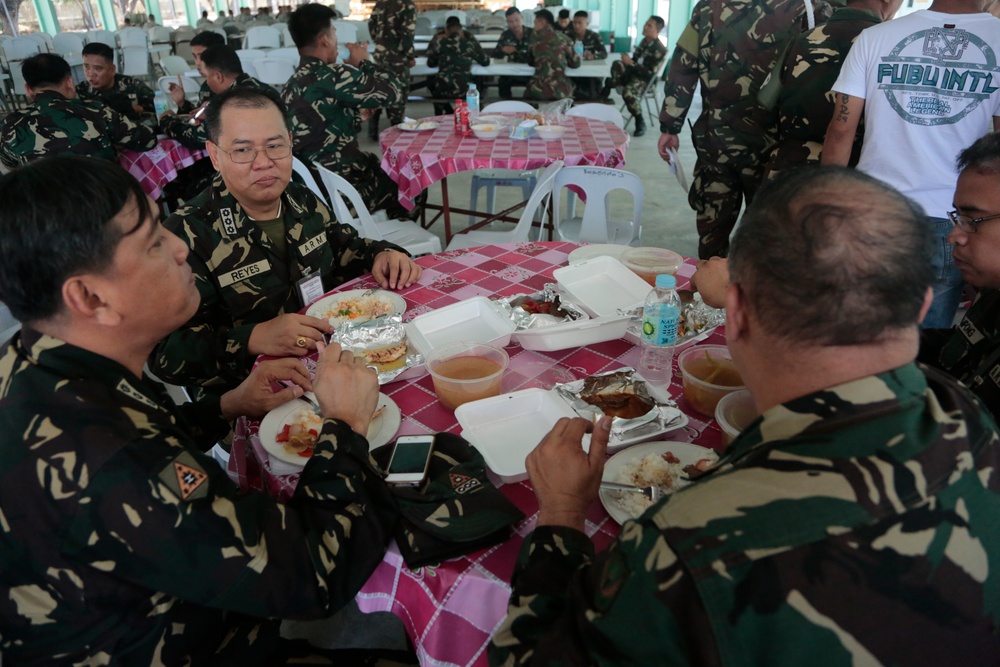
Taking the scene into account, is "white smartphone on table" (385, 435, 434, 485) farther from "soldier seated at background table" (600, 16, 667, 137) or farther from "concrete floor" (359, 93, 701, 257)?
"soldier seated at background table" (600, 16, 667, 137)

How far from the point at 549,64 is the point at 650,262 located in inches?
321

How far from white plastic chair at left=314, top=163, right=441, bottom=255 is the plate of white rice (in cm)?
254

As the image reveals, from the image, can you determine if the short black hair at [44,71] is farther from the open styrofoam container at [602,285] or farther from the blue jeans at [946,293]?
the blue jeans at [946,293]

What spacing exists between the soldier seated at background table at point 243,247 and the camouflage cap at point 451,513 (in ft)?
3.29

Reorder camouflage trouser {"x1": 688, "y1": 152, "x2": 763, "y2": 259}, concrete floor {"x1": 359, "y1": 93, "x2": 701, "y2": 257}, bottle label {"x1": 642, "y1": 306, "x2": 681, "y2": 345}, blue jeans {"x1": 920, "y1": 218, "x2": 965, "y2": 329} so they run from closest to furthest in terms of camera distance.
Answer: bottle label {"x1": 642, "y1": 306, "x2": 681, "y2": 345}
blue jeans {"x1": 920, "y1": 218, "x2": 965, "y2": 329}
camouflage trouser {"x1": 688, "y1": 152, "x2": 763, "y2": 259}
concrete floor {"x1": 359, "y1": 93, "x2": 701, "y2": 257}

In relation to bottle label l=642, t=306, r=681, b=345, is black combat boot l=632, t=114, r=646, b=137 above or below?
below

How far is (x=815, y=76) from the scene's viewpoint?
2.94 m

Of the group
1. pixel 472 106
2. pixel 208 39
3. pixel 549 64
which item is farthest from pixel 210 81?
pixel 549 64

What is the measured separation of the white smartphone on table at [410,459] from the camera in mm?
1231

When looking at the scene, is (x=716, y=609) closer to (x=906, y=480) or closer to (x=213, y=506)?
(x=906, y=480)

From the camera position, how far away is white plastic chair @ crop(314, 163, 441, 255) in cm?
347

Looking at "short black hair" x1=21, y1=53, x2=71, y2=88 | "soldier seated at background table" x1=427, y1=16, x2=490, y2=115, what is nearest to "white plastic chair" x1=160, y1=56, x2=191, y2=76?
"soldier seated at background table" x1=427, y1=16, x2=490, y2=115

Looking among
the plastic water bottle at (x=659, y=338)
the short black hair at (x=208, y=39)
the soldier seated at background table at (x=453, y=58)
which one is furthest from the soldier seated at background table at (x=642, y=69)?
the plastic water bottle at (x=659, y=338)

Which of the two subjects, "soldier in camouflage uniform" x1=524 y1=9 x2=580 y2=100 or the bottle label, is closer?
the bottle label
